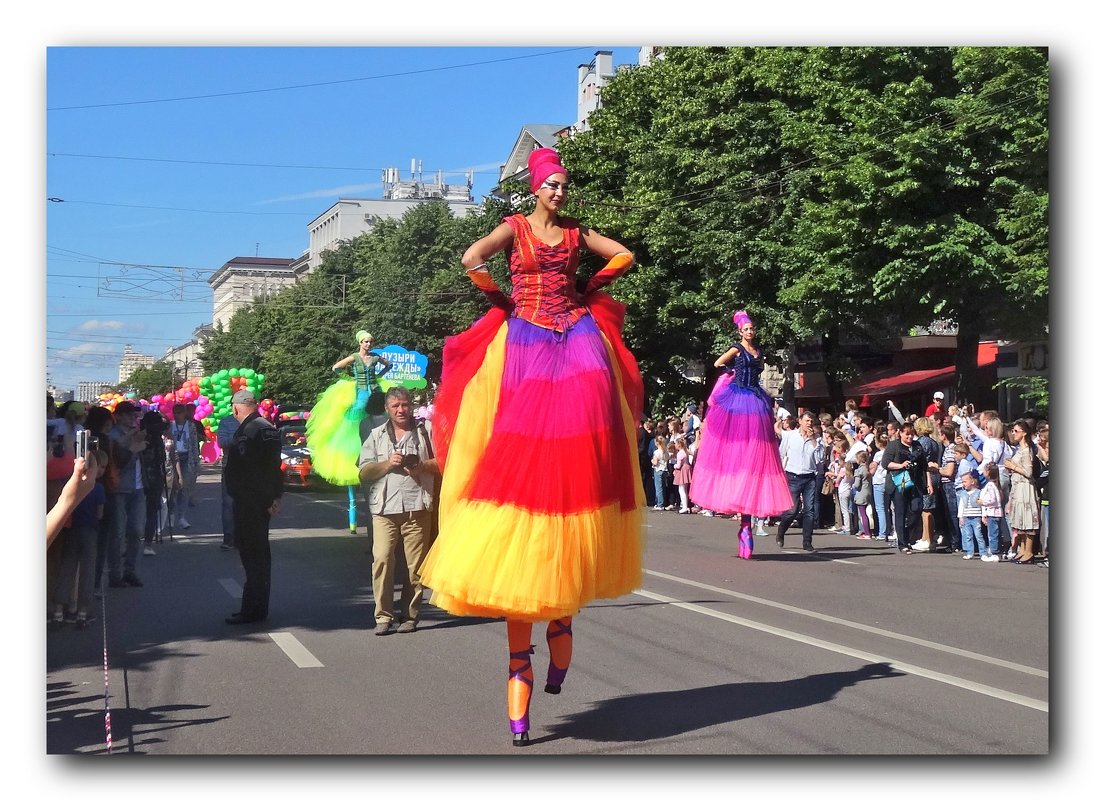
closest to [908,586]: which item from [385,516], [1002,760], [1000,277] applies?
[385,516]

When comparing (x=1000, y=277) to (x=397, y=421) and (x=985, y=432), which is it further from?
(x=397, y=421)

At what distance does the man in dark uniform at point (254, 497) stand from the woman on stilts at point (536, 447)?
438cm

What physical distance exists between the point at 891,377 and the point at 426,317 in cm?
1705

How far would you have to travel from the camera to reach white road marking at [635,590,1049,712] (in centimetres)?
721

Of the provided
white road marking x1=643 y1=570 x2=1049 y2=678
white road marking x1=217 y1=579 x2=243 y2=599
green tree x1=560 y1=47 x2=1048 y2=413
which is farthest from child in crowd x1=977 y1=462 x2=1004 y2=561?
white road marking x1=217 y1=579 x2=243 y2=599

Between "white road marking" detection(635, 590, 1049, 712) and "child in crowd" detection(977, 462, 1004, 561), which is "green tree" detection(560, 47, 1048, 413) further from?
"white road marking" detection(635, 590, 1049, 712)

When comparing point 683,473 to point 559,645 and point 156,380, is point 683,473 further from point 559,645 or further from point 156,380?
point 559,645

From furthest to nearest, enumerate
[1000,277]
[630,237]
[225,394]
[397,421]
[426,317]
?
[426,317], [630,237], [225,394], [1000,277], [397,421]

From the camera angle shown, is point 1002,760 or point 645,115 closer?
point 1002,760

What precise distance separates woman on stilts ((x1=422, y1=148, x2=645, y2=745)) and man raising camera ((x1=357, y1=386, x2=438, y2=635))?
3445 millimetres

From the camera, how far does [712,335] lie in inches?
1319

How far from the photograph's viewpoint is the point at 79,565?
10.5 meters

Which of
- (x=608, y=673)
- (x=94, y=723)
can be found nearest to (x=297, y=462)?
(x=608, y=673)

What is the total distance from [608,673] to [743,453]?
6920mm
